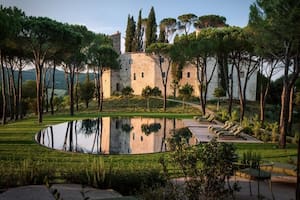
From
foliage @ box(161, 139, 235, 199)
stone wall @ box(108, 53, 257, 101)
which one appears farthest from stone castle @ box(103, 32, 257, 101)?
foliage @ box(161, 139, 235, 199)

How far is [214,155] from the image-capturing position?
4488 millimetres

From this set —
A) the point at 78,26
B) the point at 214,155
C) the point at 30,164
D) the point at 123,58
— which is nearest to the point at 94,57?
the point at 78,26

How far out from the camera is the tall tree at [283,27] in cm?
1166

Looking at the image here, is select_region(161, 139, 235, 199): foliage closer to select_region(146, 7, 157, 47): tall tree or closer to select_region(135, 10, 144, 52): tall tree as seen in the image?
select_region(146, 7, 157, 47): tall tree

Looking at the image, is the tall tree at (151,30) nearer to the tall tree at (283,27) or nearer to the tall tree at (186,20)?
the tall tree at (186,20)

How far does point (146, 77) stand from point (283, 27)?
33625 millimetres

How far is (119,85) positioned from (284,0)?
37.2 m

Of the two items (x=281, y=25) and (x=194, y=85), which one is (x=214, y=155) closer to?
(x=281, y=25)

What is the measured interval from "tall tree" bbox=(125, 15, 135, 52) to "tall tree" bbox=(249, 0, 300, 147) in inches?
1481

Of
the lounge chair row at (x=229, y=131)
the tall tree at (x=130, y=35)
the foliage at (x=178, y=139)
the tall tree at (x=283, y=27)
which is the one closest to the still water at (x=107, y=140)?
the foliage at (x=178, y=139)

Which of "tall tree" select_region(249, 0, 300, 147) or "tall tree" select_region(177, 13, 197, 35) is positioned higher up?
"tall tree" select_region(177, 13, 197, 35)

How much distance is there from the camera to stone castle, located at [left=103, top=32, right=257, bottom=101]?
140 feet

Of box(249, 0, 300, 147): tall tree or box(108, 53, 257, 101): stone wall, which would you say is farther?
box(108, 53, 257, 101): stone wall

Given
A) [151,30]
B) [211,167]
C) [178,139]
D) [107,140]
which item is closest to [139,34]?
[151,30]
